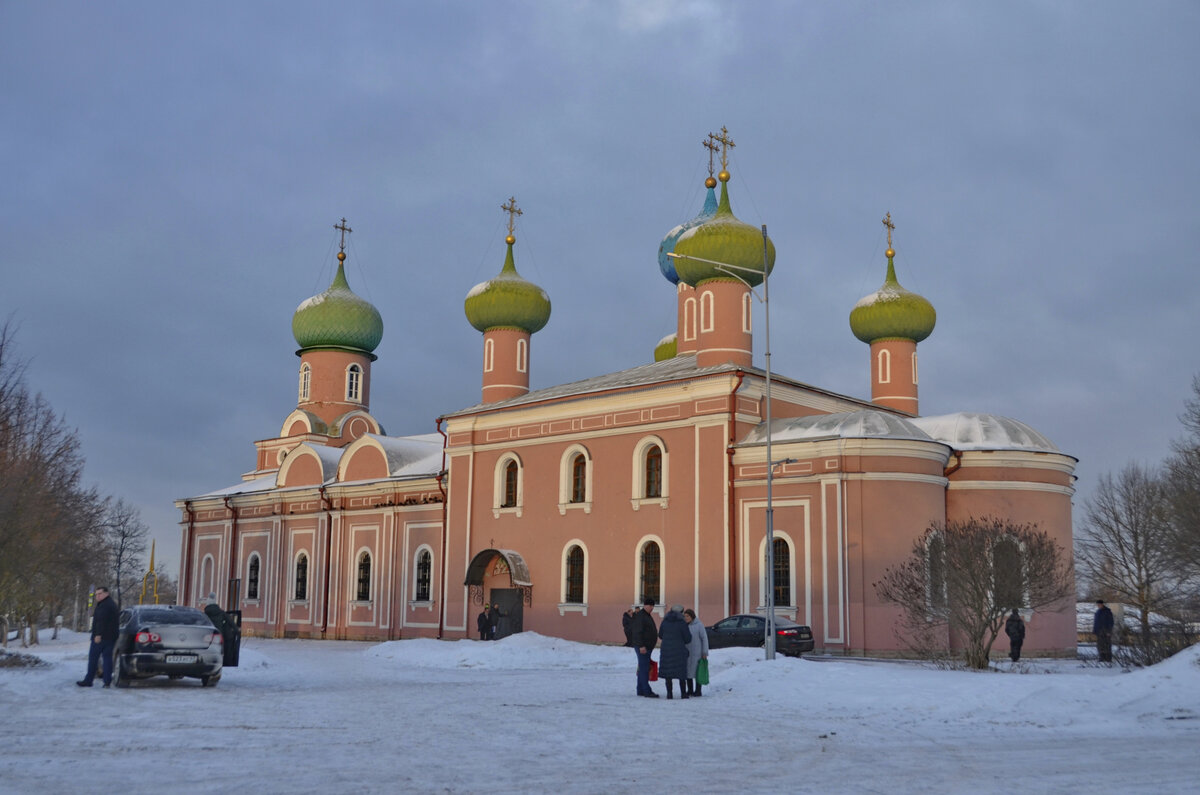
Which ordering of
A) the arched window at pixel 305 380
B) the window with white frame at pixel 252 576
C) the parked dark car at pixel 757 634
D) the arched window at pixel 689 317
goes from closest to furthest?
the parked dark car at pixel 757 634 → the arched window at pixel 689 317 → the window with white frame at pixel 252 576 → the arched window at pixel 305 380

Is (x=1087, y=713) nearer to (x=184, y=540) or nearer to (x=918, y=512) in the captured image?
(x=918, y=512)

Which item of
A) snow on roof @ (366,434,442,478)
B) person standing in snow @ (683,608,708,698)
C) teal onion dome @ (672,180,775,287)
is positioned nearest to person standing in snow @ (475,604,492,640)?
snow on roof @ (366,434,442,478)

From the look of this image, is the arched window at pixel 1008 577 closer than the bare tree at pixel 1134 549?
Yes

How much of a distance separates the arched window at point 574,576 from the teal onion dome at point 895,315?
11.5 m

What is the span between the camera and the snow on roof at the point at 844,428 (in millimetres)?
25641

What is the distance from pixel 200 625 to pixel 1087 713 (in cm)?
1155

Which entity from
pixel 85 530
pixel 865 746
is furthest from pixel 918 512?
pixel 85 530

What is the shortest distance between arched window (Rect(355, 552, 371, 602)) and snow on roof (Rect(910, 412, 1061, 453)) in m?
18.3

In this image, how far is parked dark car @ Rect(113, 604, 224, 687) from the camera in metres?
15.3

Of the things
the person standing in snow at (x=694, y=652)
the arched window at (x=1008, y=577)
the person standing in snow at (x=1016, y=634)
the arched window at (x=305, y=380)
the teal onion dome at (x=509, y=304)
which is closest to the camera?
the person standing in snow at (x=694, y=652)

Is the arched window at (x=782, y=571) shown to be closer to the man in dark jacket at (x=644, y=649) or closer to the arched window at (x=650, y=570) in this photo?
the arched window at (x=650, y=570)

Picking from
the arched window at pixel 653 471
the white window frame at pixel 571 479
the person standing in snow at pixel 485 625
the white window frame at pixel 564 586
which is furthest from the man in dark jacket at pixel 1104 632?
the person standing in snow at pixel 485 625

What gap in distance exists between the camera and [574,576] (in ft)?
99.7

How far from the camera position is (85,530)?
1224 inches
